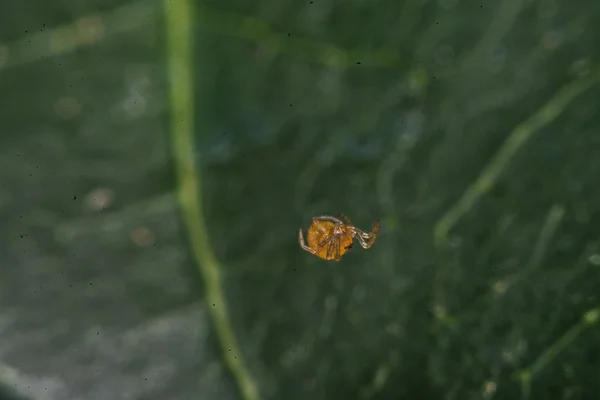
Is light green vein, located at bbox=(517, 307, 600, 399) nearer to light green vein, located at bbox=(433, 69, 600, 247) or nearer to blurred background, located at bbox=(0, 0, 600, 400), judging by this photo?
blurred background, located at bbox=(0, 0, 600, 400)

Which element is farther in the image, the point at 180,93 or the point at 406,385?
the point at 406,385

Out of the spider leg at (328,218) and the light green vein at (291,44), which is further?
the spider leg at (328,218)

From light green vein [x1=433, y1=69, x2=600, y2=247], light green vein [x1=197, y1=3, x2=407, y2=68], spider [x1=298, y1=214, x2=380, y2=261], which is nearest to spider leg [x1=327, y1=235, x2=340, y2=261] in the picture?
spider [x1=298, y1=214, x2=380, y2=261]

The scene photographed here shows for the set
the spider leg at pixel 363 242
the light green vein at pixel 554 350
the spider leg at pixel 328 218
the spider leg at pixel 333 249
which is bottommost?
the light green vein at pixel 554 350

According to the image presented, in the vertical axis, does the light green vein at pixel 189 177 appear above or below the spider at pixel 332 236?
above

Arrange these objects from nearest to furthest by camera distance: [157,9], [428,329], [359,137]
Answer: [157,9], [359,137], [428,329]

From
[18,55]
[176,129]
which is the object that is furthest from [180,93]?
[18,55]

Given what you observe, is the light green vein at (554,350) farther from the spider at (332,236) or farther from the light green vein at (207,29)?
the light green vein at (207,29)

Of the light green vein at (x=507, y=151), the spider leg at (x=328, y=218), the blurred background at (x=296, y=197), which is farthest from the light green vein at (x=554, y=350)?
the spider leg at (x=328, y=218)

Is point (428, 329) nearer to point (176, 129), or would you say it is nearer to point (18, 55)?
point (176, 129)
